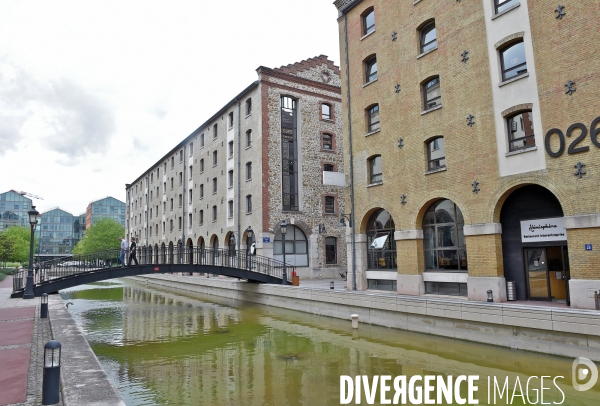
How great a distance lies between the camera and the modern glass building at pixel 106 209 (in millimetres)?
119125

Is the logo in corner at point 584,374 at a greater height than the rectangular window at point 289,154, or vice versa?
the rectangular window at point 289,154

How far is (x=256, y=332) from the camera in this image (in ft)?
48.8

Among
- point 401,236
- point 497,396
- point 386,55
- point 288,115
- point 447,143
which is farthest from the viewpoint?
point 288,115

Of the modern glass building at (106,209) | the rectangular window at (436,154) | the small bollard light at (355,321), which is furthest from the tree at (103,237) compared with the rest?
the rectangular window at (436,154)

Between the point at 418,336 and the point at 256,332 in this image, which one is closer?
the point at 418,336

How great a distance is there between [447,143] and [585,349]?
8.73 m

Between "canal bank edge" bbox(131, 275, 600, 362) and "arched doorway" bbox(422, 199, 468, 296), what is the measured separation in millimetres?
2294

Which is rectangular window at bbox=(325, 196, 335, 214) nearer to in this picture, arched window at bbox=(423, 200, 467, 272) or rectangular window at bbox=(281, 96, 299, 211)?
rectangular window at bbox=(281, 96, 299, 211)

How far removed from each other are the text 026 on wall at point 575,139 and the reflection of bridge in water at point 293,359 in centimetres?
606

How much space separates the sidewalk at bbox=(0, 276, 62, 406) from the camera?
6215 mm

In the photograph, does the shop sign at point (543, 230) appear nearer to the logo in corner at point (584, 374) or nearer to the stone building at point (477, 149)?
the stone building at point (477, 149)

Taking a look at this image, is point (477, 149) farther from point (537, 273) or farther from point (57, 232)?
point (57, 232)

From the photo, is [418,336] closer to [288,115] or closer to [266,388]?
[266,388]

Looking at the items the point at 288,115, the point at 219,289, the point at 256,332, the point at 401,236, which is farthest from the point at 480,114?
the point at 219,289
